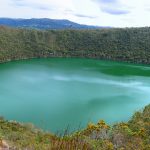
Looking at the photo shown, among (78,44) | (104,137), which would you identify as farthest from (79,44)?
(104,137)

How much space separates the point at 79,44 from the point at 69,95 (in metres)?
64.5

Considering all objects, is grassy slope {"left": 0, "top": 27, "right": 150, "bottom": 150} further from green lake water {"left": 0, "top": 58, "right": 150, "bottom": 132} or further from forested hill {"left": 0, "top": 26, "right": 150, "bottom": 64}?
green lake water {"left": 0, "top": 58, "right": 150, "bottom": 132}

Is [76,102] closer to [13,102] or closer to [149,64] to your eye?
[13,102]

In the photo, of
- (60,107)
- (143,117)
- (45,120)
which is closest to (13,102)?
(60,107)

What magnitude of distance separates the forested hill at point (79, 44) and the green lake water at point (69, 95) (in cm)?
2601

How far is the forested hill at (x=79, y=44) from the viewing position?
3787 inches

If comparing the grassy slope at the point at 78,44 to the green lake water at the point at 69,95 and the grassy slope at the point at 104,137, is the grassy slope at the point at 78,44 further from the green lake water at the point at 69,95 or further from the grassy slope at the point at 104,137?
the grassy slope at the point at 104,137

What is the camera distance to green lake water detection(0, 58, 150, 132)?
3228 centimetres

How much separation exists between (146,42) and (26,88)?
208 ft

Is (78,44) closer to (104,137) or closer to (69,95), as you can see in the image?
(69,95)

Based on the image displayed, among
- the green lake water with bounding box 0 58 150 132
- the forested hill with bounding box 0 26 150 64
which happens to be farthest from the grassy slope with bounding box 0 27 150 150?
the green lake water with bounding box 0 58 150 132

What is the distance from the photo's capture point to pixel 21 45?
100750 millimetres

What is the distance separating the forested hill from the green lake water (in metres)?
26.0

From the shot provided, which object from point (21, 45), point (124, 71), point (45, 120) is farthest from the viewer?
point (21, 45)
